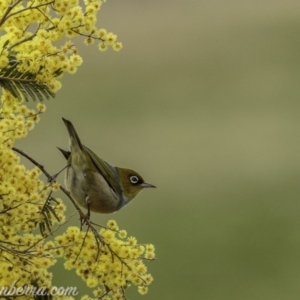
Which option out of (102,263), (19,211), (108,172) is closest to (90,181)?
(108,172)

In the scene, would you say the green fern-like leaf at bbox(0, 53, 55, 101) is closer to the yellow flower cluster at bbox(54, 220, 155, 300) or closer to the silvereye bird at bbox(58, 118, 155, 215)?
the yellow flower cluster at bbox(54, 220, 155, 300)

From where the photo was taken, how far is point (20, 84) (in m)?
2.21

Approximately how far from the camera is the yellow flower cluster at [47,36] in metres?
2.18

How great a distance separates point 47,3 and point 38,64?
0.76ft

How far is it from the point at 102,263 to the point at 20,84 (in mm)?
699

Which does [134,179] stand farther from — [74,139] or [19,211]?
[19,211]

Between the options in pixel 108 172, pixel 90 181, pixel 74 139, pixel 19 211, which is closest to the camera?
pixel 19 211

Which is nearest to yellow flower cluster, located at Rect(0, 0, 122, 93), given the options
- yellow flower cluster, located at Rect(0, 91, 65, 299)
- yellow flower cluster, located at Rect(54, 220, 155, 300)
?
yellow flower cluster, located at Rect(0, 91, 65, 299)

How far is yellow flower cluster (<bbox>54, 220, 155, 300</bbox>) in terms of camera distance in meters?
2.30

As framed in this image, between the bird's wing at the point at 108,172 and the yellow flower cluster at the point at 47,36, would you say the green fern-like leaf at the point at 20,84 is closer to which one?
the yellow flower cluster at the point at 47,36

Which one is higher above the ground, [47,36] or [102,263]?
[47,36]

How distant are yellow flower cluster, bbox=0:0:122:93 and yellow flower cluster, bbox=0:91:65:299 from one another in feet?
0.47

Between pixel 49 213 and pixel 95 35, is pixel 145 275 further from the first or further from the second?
pixel 95 35

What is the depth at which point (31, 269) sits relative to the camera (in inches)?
80.7
